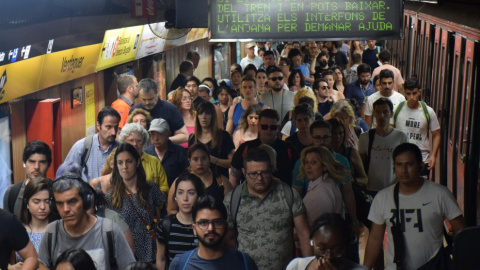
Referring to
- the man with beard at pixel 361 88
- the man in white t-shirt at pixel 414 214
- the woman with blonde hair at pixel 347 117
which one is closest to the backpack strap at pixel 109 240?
the man in white t-shirt at pixel 414 214

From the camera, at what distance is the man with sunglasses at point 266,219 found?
5.94 meters

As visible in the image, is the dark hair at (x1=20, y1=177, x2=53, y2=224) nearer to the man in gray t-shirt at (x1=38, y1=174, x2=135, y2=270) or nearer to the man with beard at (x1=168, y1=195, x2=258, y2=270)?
the man in gray t-shirt at (x1=38, y1=174, x2=135, y2=270)

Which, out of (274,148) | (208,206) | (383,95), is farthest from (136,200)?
(383,95)

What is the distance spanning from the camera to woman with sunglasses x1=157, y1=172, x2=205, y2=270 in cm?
579

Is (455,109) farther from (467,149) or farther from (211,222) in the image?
(211,222)

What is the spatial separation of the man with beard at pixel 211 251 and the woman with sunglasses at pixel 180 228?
2.52ft

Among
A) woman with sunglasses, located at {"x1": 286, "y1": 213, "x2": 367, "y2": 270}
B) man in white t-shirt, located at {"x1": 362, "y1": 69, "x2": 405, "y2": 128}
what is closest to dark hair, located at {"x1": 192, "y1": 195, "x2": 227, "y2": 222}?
woman with sunglasses, located at {"x1": 286, "y1": 213, "x2": 367, "y2": 270}

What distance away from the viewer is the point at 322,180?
6781 mm

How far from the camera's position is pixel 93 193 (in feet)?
18.7

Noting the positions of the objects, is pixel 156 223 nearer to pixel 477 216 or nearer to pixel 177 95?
pixel 477 216

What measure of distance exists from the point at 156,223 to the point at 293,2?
3345mm

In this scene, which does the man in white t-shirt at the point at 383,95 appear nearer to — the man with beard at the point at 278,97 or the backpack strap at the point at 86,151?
the man with beard at the point at 278,97

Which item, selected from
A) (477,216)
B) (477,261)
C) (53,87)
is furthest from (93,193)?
(53,87)

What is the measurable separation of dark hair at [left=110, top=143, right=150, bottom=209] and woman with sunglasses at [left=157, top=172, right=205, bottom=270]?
0.59 m
